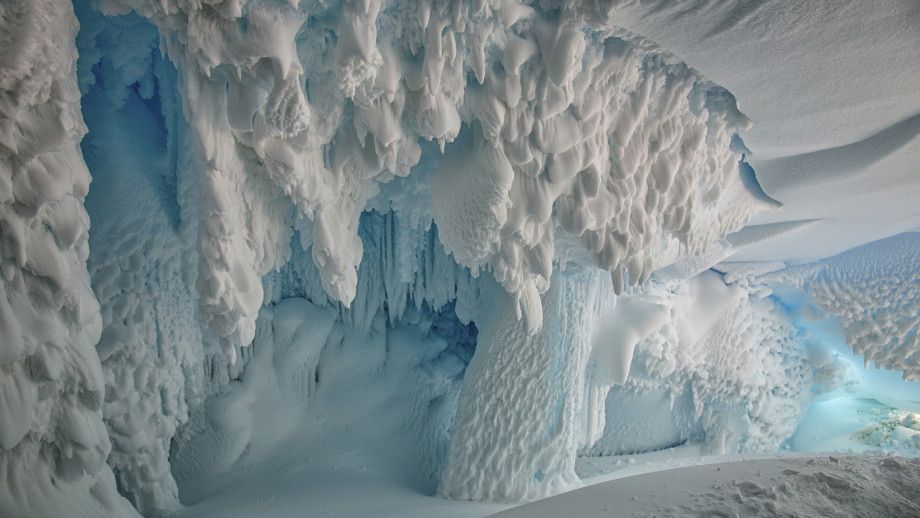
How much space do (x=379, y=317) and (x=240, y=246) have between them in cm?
178

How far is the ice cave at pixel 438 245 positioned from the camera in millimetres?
1618

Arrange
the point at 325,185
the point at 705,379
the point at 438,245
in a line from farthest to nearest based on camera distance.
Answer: the point at 705,379 < the point at 438,245 < the point at 325,185

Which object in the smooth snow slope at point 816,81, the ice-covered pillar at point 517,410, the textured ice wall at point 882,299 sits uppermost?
the smooth snow slope at point 816,81

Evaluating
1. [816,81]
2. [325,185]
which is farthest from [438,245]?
[816,81]

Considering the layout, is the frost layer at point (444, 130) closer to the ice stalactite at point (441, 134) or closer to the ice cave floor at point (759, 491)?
the ice stalactite at point (441, 134)

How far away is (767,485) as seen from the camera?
4.37ft

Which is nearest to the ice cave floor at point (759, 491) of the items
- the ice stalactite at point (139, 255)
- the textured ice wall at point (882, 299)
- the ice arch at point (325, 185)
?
the ice arch at point (325, 185)

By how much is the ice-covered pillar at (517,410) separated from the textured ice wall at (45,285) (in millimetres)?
1627

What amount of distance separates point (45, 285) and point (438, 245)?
2.10 meters

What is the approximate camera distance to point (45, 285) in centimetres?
169

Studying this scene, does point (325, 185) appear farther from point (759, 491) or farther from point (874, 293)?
point (874, 293)

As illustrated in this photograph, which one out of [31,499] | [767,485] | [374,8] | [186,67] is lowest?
[31,499]

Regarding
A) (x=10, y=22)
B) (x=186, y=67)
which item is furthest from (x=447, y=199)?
(x=10, y=22)

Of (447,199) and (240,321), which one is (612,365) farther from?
(240,321)
